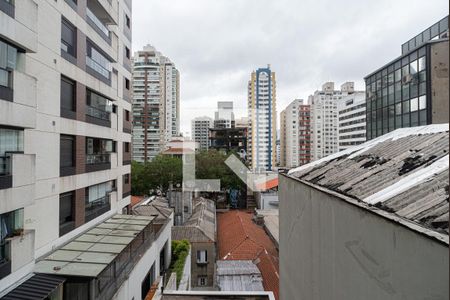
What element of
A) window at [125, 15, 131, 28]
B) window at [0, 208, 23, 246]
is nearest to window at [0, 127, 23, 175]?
window at [0, 208, 23, 246]

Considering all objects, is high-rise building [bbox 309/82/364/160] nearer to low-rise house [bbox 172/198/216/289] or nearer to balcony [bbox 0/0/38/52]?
low-rise house [bbox 172/198/216/289]

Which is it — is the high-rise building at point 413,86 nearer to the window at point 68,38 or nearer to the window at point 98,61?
the window at point 98,61

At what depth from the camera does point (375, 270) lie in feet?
7.23

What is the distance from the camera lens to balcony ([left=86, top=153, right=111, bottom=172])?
392 inches

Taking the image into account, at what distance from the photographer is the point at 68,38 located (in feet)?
28.4

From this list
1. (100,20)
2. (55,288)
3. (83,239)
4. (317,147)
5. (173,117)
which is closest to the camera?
(55,288)

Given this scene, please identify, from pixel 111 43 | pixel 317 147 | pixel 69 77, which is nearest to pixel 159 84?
pixel 317 147

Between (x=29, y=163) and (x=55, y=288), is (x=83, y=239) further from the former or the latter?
(x=29, y=163)

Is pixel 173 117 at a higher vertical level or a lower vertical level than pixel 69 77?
higher

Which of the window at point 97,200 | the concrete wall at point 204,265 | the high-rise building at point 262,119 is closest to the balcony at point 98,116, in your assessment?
the window at point 97,200

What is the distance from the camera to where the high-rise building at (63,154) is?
18.8 feet

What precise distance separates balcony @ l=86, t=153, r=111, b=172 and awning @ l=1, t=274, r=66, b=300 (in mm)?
4156

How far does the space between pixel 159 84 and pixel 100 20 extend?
39.7 metres

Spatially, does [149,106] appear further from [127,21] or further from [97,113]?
[97,113]
